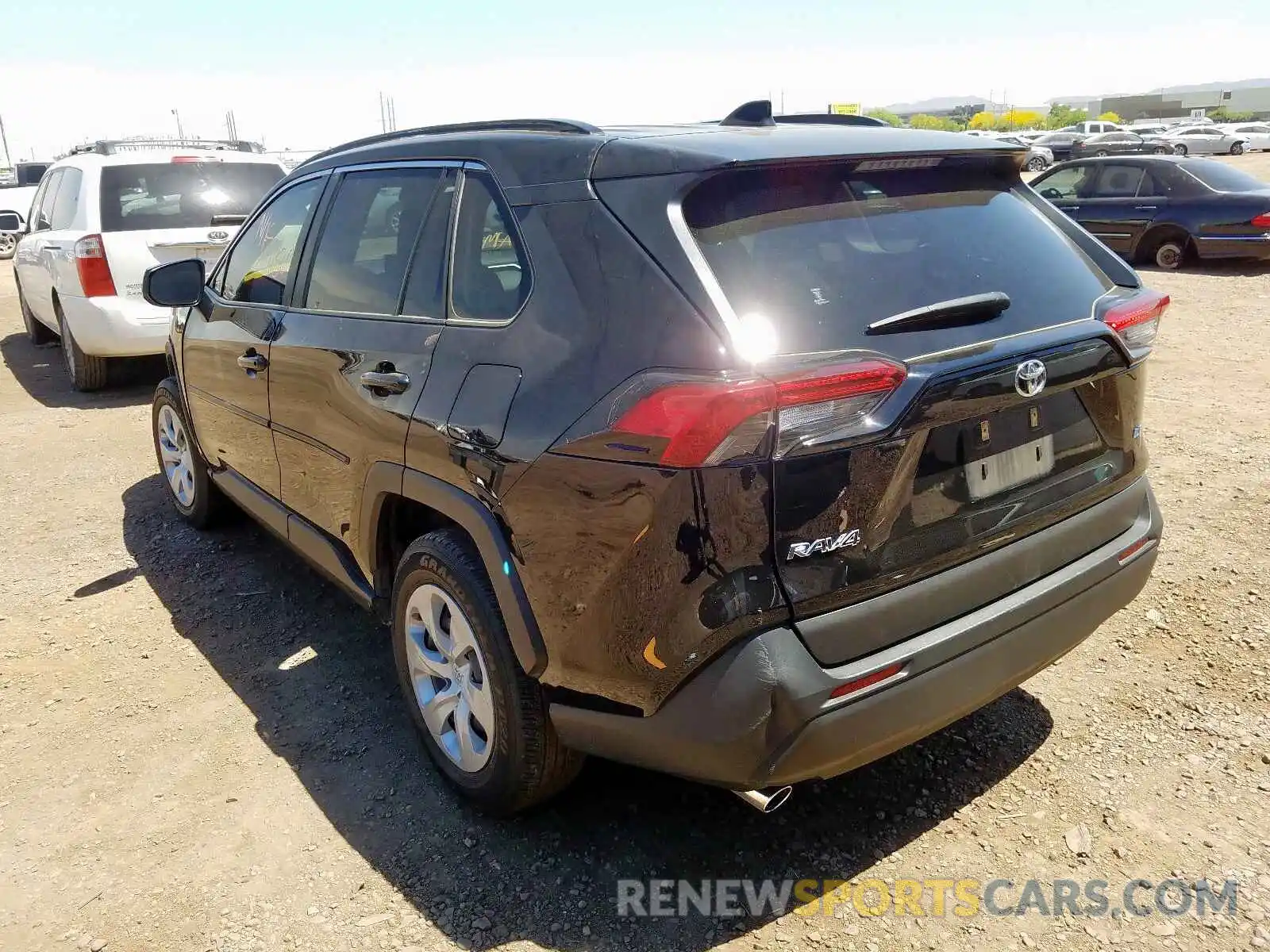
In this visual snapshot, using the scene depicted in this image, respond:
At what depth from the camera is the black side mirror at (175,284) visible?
160 inches

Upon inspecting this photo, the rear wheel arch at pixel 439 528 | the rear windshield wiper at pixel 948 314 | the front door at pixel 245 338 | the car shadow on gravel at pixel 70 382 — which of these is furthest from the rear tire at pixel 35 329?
the rear windshield wiper at pixel 948 314

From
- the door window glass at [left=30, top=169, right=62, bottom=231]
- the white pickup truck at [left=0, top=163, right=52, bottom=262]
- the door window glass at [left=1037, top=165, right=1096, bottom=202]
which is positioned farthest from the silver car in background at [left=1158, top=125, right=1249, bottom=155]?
the door window glass at [left=30, top=169, right=62, bottom=231]

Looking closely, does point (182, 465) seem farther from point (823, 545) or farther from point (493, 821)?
point (823, 545)

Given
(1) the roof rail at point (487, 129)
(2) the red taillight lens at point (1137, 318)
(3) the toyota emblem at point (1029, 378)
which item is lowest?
(3) the toyota emblem at point (1029, 378)

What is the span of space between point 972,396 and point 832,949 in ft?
4.38

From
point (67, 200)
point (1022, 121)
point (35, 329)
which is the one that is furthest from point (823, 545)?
point (1022, 121)

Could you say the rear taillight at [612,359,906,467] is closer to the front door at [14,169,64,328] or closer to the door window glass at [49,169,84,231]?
the door window glass at [49,169,84,231]

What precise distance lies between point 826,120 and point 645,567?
6.07ft

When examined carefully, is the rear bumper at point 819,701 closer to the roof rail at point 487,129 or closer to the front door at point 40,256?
the roof rail at point 487,129

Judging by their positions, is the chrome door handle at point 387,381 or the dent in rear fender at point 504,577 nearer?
the dent in rear fender at point 504,577

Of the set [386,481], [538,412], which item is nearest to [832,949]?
[538,412]

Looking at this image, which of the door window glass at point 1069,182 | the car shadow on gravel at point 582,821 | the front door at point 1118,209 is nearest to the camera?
the car shadow on gravel at point 582,821

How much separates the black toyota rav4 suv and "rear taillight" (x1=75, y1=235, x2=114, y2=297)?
5.50 m

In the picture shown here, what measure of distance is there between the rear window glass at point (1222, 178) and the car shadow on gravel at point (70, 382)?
1210cm
